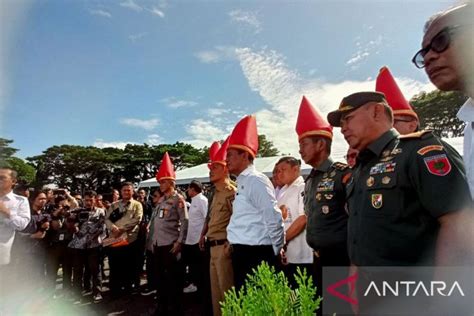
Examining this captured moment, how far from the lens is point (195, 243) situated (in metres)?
5.03

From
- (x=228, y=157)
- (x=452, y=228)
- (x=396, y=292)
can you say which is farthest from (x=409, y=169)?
(x=228, y=157)

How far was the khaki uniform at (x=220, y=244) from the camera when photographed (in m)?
3.04

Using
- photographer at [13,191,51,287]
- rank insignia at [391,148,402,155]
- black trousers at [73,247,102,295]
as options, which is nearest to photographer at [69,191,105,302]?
black trousers at [73,247,102,295]

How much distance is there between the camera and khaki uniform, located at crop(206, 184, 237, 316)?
3035 mm

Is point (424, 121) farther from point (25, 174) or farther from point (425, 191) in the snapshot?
point (25, 174)

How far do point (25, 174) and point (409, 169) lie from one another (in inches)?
1909

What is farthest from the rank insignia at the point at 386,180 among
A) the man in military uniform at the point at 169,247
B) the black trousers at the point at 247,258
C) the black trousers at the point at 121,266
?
the black trousers at the point at 121,266

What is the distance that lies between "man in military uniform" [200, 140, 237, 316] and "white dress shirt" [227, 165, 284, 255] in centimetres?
28

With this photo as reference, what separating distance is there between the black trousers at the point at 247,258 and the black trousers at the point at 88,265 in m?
3.19

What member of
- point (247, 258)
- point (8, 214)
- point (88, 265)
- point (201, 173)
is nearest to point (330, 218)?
point (247, 258)

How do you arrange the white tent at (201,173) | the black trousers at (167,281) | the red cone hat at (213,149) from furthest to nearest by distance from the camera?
1. the white tent at (201,173)
2. the red cone hat at (213,149)
3. the black trousers at (167,281)

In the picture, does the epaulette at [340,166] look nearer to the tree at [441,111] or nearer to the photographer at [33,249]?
the photographer at [33,249]

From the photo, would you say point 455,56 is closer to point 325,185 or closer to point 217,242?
point 325,185

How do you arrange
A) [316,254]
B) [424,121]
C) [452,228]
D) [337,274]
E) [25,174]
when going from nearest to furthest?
[452,228] → [337,274] → [316,254] → [424,121] → [25,174]
